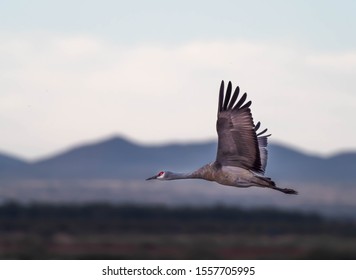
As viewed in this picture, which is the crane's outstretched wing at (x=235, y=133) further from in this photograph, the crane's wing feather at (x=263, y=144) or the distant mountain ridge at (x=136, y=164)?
the distant mountain ridge at (x=136, y=164)

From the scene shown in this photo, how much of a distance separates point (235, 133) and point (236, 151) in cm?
30

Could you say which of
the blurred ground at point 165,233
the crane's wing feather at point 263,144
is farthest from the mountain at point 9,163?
the crane's wing feather at point 263,144

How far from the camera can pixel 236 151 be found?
1255cm

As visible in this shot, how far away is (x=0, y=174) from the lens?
4834 cm

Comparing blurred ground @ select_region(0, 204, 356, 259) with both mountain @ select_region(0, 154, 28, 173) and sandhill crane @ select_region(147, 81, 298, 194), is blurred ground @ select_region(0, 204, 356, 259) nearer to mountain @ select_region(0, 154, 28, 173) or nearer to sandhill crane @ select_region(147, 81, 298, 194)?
sandhill crane @ select_region(147, 81, 298, 194)

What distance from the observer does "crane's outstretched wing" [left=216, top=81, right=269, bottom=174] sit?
12.2 m

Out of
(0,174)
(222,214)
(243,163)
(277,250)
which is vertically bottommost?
(243,163)

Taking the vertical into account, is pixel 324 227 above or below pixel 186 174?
above

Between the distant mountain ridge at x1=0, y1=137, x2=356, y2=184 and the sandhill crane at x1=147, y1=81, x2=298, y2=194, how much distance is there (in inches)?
1211

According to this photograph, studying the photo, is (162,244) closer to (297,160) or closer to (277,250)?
(277,250)

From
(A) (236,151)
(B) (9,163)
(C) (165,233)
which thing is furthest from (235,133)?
(B) (9,163)

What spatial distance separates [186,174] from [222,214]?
11.8 meters

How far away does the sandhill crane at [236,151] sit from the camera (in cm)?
1226

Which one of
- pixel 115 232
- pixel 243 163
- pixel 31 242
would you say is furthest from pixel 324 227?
pixel 243 163
